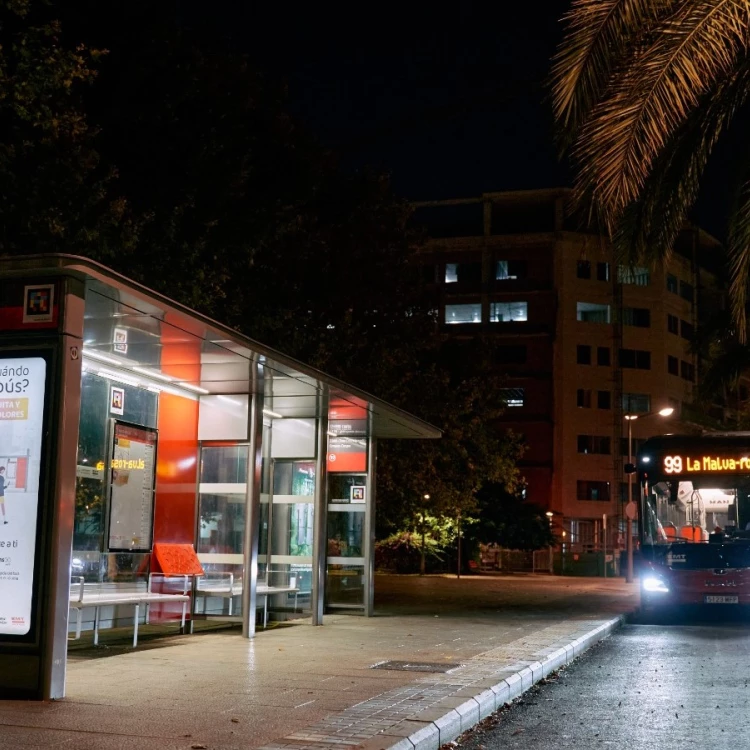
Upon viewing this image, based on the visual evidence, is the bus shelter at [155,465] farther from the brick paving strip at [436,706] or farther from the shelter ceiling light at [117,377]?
the brick paving strip at [436,706]

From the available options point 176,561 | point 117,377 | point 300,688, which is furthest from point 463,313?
A: point 300,688

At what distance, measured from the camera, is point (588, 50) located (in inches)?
399

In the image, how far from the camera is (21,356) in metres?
9.51

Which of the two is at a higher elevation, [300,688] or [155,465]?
[155,465]

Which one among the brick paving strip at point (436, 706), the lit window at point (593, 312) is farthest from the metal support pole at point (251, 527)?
the lit window at point (593, 312)

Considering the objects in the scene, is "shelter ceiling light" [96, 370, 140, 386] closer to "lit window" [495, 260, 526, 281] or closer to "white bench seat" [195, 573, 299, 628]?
"white bench seat" [195, 573, 299, 628]

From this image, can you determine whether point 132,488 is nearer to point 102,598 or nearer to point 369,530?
point 102,598

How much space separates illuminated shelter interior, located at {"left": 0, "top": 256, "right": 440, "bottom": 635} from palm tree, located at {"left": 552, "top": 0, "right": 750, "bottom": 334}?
399cm

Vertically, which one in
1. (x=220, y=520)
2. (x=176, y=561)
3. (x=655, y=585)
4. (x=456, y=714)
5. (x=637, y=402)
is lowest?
(x=456, y=714)

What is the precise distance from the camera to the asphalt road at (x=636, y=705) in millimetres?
8484

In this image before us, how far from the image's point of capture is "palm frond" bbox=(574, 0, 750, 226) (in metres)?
10.1

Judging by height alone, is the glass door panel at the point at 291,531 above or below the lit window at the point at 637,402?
below

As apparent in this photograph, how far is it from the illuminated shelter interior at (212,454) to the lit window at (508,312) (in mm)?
54602

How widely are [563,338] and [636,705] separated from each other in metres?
63.6
